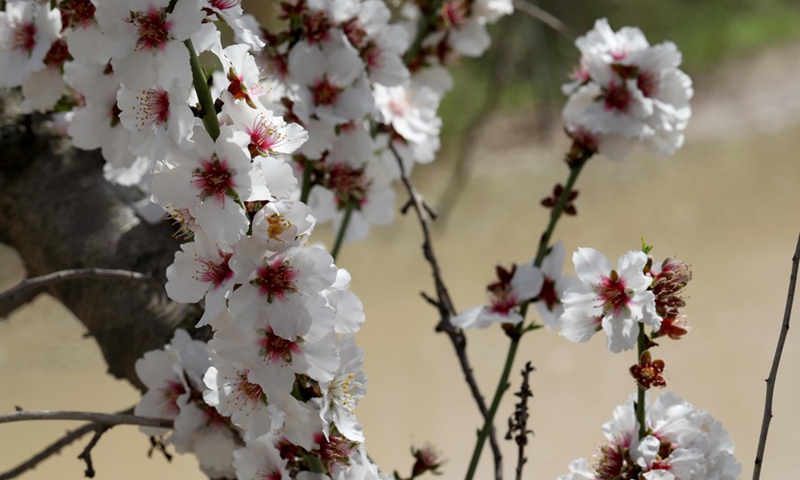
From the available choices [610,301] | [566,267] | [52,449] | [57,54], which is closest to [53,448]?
[52,449]

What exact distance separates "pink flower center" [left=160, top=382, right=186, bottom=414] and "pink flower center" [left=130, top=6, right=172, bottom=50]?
20cm

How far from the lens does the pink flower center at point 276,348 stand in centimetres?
35

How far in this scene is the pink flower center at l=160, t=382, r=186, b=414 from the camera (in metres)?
0.48

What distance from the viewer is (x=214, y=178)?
1.09 ft

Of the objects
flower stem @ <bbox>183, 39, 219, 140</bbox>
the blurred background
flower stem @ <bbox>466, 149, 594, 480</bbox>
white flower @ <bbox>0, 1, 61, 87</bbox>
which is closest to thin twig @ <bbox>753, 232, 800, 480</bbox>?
flower stem @ <bbox>466, 149, 594, 480</bbox>

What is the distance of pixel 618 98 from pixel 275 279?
0.26 metres

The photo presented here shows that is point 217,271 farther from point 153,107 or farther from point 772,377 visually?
point 772,377

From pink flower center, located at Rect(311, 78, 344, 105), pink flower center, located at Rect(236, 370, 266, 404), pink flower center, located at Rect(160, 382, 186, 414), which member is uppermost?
pink flower center, located at Rect(311, 78, 344, 105)

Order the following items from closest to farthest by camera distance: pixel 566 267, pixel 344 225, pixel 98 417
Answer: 1. pixel 98 417
2. pixel 344 225
3. pixel 566 267

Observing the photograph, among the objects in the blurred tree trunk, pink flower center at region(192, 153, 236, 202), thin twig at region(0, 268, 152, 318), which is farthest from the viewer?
the blurred tree trunk

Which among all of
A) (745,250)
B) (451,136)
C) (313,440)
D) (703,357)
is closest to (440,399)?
(703,357)

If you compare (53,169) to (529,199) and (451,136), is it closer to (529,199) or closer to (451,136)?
(529,199)

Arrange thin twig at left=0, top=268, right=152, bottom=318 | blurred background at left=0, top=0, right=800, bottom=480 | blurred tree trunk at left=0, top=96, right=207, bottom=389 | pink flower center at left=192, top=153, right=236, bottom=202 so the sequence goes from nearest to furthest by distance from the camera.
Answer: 1. pink flower center at left=192, top=153, right=236, bottom=202
2. thin twig at left=0, top=268, right=152, bottom=318
3. blurred tree trunk at left=0, top=96, right=207, bottom=389
4. blurred background at left=0, top=0, right=800, bottom=480

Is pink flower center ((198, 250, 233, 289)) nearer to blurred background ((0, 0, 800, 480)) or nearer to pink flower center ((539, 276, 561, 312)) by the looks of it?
pink flower center ((539, 276, 561, 312))
